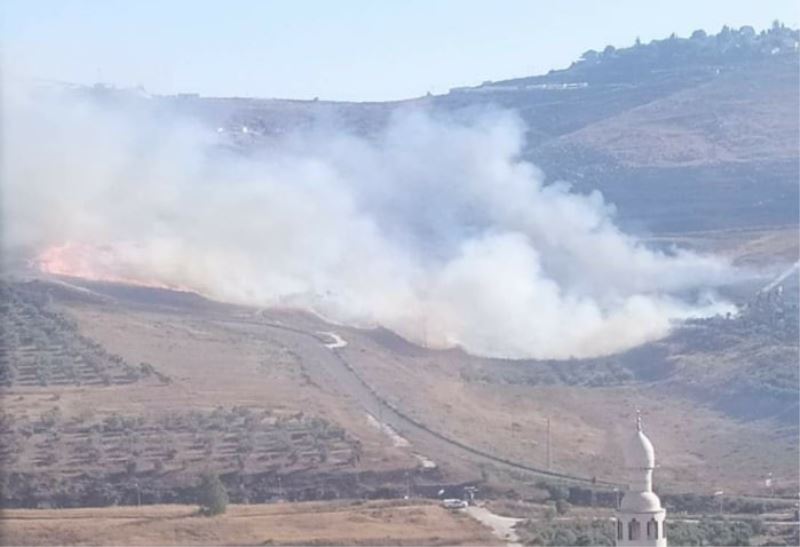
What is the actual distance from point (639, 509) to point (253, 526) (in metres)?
20.7

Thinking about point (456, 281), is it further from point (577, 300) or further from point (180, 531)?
point (180, 531)

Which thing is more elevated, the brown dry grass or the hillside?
the hillside

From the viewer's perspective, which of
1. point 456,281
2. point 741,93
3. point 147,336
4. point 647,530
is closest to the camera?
point 647,530

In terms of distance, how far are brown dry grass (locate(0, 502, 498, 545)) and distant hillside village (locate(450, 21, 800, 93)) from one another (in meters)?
79.7

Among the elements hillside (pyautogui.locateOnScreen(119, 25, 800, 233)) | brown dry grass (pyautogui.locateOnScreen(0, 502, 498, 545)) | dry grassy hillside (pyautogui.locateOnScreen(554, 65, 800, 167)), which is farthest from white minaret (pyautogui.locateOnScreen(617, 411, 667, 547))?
dry grassy hillside (pyautogui.locateOnScreen(554, 65, 800, 167))

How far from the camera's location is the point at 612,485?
4569 cm

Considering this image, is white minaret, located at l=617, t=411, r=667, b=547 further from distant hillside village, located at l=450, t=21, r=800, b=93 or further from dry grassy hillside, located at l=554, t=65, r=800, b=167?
distant hillside village, located at l=450, t=21, r=800, b=93

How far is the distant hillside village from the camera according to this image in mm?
122875

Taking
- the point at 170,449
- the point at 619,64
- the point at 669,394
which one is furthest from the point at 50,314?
the point at 619,64

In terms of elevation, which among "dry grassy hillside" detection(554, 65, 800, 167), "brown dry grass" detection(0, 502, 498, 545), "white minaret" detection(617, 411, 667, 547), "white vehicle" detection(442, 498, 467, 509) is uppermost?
"white minaret" detection(617, 411, 667, 547)

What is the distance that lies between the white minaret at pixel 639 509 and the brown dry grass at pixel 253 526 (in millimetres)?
18529

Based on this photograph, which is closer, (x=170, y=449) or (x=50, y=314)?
(x=170, y=449)

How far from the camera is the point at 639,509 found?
21828 mm

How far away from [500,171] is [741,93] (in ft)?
86.0
